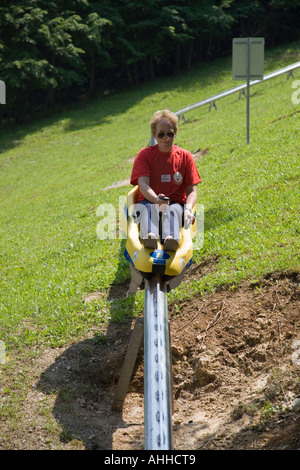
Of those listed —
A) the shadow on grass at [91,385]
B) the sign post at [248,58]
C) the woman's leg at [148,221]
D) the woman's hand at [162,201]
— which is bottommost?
the shadow on grass at [91,385]

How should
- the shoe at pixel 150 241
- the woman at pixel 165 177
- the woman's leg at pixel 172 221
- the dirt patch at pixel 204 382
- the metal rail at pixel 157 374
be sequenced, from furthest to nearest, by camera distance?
the woman at pixel 165 177, the woman's leg at pixel 172 221, the shoe at pixel 150 241, the dirt patch at pixel 204 382, the metal rail at pixel 157 374

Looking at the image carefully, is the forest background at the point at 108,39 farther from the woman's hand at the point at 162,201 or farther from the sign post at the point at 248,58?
the woman's hand at the point at 162,201

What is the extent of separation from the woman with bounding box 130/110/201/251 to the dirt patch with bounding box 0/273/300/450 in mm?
1020

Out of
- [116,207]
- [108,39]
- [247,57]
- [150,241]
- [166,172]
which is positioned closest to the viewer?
[150,241]

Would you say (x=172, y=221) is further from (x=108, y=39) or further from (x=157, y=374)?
(x=108, y=39)

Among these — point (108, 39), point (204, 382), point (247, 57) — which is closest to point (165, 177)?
point (204, 382)

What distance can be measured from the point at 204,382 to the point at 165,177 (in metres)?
1.99

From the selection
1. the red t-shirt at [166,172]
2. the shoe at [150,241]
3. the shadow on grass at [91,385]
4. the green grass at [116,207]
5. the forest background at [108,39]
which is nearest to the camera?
the shadow on grass at [91,385]

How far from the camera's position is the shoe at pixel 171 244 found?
4.60 meters

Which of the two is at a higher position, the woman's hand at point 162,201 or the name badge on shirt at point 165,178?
the name badge on shirt at point 165,178

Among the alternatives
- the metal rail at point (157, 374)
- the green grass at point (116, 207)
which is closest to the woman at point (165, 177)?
the metal rail at point (157, 374)

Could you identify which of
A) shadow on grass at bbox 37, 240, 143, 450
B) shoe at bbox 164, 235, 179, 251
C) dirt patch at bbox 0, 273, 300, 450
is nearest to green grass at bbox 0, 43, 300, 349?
shadow on grass at bbox 37, 240, 143, 450

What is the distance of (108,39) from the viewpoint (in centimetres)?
2722

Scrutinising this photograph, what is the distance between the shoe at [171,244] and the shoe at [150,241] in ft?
0.32
